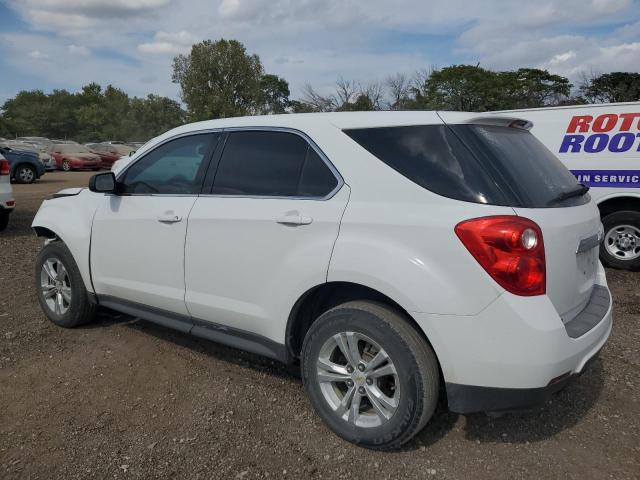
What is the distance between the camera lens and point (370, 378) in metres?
2.68

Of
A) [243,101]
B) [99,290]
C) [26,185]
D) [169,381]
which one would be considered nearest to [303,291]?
[169,381]

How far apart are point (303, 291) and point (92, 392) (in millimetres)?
1663

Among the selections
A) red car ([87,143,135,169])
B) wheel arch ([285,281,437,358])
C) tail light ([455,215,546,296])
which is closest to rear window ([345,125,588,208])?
tail light ([455,215,546,296])

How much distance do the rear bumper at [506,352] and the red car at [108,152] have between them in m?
26.6

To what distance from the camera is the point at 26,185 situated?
17062mm

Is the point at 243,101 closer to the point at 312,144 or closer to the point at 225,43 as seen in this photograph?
the point at 225,43

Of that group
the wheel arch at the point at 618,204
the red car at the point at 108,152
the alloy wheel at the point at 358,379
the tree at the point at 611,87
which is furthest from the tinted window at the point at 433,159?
the tree at the point at 611,87

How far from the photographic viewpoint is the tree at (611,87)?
33.1 meters

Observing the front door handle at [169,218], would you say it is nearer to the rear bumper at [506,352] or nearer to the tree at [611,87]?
the rear bumper at [506,352]

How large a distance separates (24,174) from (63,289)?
15.0 m

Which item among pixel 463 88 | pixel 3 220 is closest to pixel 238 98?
pixel 463 88

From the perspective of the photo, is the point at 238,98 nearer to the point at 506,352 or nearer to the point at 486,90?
the point at 486,90

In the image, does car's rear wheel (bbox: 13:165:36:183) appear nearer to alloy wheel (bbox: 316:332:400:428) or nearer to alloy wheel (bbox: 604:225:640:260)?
alloy wheel (bbox: 604:225:640:260)

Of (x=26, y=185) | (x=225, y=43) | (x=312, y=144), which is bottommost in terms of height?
(x=26, y=185)
